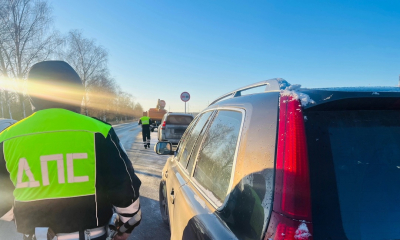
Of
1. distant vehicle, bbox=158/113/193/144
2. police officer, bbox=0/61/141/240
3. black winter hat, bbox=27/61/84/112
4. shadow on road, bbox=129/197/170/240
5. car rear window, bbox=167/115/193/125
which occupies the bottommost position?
shadow on road, bbox=129/197/170/240

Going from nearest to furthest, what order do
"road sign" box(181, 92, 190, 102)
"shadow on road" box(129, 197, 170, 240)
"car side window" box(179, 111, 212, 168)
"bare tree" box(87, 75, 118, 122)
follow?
"car side window" box(179, 111, 212, 168), "shadow on road" box(129, 197, 170, 240), "road sign" box(181, 92, 190, 102), "bare tree" box(87, 75, 118, 122)

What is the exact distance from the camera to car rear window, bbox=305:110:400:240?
90 cm

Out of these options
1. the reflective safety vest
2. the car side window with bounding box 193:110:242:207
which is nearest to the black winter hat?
the reflective safety vest

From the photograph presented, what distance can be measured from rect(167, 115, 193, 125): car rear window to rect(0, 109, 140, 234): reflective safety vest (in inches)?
365

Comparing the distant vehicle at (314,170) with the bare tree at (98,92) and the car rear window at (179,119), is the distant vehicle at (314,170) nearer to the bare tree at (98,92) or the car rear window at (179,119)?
the car rear window at (179,119)

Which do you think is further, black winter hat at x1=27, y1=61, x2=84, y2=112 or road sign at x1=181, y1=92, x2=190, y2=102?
road sign at x1=181, y1=92, x2=190, y2=102

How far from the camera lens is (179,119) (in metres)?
10.9

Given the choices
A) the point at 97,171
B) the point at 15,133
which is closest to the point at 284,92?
the point at 97,171

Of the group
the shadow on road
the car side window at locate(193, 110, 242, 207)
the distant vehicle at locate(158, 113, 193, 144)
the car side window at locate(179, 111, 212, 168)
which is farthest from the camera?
the distant vehicle at locate(158, 113, 193, 144)

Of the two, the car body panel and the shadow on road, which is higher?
the car body panel

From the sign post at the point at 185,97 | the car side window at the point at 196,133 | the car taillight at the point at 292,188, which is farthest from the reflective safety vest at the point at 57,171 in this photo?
the sign post at the point at 185,97

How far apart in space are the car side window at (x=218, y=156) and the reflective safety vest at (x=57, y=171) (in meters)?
0.63

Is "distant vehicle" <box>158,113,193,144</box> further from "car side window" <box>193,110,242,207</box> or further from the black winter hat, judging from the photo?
the black winter hat

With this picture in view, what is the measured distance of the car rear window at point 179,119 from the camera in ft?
35.3
